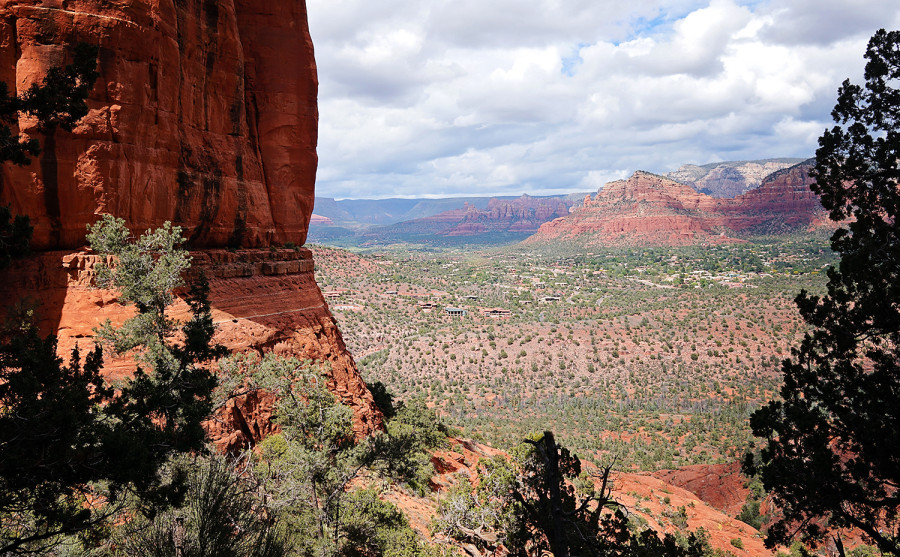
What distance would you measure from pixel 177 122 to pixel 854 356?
18.6 metres

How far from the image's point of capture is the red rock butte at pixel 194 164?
12.3m

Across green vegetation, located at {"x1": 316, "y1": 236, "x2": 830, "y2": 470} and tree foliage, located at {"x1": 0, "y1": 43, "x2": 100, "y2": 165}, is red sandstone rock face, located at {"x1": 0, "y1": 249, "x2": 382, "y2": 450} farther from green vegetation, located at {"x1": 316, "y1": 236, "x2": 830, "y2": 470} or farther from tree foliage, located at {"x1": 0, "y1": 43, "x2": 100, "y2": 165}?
green vegetation, located at {"x1": 316, "y1": 236, "x2": 830, "y2": 470}

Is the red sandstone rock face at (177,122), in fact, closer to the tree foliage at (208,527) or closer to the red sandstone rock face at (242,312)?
the red sandstone rock face at (242,312)

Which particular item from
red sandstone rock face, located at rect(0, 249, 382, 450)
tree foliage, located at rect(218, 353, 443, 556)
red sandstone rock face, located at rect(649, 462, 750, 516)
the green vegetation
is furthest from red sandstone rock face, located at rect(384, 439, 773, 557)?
the green vegetation

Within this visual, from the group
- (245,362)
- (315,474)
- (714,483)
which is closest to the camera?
(315,474)

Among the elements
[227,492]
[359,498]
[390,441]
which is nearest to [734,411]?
[390,441]

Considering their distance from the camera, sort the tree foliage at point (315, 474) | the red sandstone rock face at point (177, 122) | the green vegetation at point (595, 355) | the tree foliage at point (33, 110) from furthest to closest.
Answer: the green vegetation at point (595, 355) → the red sandstone rock face at point (177, 122) → the tree foliage at point (315, 474) → the tree foliage at point (33, 110)

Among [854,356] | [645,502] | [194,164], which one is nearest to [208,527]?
[194,164]

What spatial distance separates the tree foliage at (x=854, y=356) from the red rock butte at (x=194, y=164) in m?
12.7

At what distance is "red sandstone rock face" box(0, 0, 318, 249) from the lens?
12.1 meters

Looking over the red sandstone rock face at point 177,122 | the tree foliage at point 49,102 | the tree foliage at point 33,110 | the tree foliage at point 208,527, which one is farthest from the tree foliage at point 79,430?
the red sandstone rock face at point 177,122

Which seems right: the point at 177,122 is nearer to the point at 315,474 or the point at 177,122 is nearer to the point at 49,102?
the point at 49,102

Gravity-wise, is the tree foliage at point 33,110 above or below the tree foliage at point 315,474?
above

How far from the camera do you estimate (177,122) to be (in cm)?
1511
